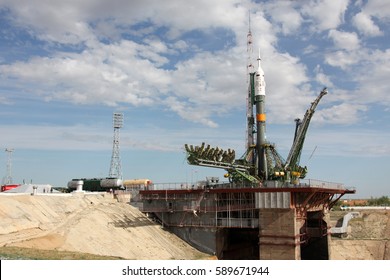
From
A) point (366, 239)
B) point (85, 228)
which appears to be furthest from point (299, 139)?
point (85, 228)

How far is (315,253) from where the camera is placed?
6775 cm

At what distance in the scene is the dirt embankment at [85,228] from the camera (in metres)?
42.0

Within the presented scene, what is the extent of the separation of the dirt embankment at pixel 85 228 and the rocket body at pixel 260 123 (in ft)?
67.8

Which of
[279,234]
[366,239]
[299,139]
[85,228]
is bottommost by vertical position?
[366,239]

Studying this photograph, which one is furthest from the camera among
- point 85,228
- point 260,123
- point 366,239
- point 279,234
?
point 366,239

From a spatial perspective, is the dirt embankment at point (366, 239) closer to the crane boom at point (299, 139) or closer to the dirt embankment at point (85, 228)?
the crane boom at point (299, 139)

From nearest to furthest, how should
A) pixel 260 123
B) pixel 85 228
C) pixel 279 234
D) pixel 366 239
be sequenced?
pixel 85 228 < pixel 279 234 < pixel 260 123 < pixel 366 239

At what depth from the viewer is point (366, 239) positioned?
7381 cm

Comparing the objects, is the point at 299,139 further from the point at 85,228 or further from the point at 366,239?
the point at 85,228

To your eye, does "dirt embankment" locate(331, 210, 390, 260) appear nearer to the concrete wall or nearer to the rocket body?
the rocket body

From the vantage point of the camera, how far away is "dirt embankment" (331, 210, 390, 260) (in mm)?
70812

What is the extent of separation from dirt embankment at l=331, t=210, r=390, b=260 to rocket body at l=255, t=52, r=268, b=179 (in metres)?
20.3

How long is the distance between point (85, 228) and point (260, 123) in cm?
3701
